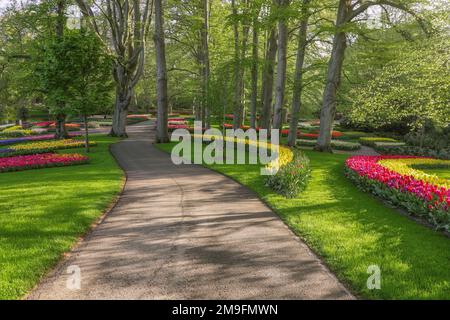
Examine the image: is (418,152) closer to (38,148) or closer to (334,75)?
(334,75)

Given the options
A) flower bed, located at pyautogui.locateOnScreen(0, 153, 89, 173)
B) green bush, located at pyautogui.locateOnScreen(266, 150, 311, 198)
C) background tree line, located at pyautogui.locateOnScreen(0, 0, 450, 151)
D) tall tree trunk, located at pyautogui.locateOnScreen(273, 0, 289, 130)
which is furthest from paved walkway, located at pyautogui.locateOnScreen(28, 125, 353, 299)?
tall tree trunk, located at pyautogui.locateOnScreen(273, 0, 289, 130)

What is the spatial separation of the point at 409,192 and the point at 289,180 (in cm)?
341

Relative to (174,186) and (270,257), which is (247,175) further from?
(270,257)

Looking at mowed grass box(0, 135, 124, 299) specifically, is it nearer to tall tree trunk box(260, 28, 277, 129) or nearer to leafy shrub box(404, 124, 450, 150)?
tall tree trunk box(260, 28, 277, 129)

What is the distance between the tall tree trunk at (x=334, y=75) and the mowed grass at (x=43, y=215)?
1250cm

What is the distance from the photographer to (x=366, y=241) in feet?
22.4

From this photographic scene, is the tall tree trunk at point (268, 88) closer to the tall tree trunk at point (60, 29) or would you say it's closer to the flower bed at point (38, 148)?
the flower bed at point (38, 148)

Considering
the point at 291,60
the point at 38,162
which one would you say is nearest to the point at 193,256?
the point at 38,162

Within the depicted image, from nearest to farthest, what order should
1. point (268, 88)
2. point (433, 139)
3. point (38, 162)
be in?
point (38, 162) → point (268, 88) → point (433, 139)

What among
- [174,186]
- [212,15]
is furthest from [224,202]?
[212,15]

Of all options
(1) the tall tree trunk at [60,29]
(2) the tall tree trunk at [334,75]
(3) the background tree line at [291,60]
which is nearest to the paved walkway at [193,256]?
(3) the background tree line at [291,60]

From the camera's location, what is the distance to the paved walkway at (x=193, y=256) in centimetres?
500

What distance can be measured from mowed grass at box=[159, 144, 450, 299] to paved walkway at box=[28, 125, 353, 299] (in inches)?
13.8

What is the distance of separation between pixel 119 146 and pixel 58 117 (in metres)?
7.52
